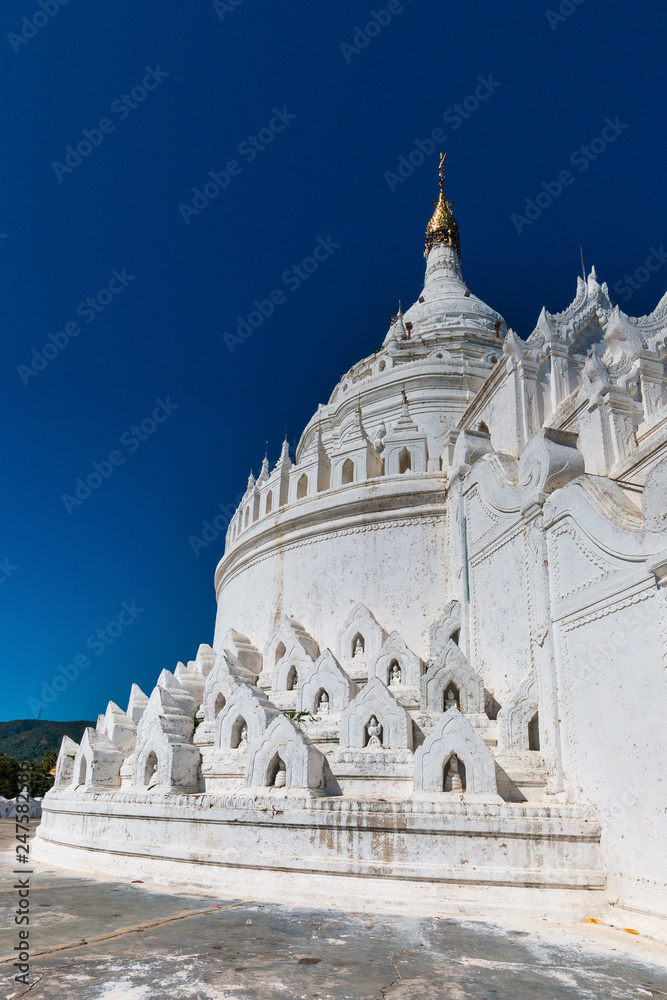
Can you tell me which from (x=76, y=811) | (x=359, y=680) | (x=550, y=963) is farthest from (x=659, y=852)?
(x=76, y=811)

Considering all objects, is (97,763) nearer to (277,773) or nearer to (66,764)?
(66,764)

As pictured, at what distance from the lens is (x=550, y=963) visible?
20.6 feet

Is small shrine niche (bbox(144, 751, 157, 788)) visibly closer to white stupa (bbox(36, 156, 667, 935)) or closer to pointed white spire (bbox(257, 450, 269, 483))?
white stupa (bbox(36, 156, 667, 935))

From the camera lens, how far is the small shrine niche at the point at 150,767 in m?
12.5

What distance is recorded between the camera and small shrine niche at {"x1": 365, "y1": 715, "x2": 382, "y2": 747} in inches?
437

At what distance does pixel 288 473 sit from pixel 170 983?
15345mm

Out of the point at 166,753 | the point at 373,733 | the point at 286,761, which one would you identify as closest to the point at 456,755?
the point at 373,733

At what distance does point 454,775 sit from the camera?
9719 mm

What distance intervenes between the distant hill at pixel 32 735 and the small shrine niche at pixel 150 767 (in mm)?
119909

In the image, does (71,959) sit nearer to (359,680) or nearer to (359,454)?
(359,680)

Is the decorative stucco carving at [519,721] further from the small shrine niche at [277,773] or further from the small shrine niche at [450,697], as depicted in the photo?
the small shrine niche at [277,773]

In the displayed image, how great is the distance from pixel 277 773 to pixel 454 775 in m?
2.68

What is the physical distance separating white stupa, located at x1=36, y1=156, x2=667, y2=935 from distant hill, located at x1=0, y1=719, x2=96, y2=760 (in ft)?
388

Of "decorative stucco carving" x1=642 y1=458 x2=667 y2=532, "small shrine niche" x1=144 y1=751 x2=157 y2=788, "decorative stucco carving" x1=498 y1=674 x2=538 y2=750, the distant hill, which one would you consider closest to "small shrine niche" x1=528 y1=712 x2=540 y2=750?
"decorative stucco carving" x1=498 y1=674 x2=538 y2=750
